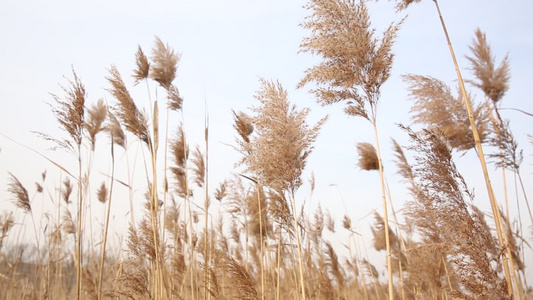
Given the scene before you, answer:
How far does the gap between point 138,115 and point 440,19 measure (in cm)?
269

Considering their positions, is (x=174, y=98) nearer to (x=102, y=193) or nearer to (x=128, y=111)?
(x=128, y=111)

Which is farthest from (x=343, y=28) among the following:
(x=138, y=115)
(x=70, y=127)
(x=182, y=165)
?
(x=182, y=165)

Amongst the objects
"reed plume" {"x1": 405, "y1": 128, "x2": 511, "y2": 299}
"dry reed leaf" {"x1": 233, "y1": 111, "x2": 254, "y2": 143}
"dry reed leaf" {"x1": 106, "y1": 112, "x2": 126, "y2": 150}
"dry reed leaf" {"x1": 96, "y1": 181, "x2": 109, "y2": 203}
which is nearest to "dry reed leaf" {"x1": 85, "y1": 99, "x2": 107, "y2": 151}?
"dry reed leaf" {"x1": 106, "y1": 112, "x2": 126, "y2": 150}

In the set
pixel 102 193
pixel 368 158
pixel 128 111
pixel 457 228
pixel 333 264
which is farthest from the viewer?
pixel 102 193

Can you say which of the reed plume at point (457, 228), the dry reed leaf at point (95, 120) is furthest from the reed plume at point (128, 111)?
the reed plume at point (457, 228)

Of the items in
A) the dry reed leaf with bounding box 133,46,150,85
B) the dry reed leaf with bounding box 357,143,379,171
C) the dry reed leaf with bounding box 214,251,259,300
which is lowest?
the dry reed leaf with bounding box 214,251,259,300

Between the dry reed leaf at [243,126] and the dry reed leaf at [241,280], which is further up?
the dry reed leaf at [243,126]

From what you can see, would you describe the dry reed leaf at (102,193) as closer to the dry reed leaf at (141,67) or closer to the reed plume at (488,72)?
the dry reed leaf at (141,67)

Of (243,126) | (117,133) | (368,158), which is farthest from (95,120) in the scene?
(368,158)

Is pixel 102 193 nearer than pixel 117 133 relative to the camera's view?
No

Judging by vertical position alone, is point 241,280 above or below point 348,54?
below

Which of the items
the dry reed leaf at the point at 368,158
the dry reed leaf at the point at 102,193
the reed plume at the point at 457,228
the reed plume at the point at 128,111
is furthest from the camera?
the dry reed leaf at the point at 102,193

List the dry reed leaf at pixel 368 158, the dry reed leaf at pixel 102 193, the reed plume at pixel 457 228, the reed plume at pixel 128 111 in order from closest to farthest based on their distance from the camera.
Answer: the reed plume at pixel 457 228 < the reed plume at pixel 128 111 < the dry reed leaf at pixel 368 158 < the dry reed leaf at pixel 102 193

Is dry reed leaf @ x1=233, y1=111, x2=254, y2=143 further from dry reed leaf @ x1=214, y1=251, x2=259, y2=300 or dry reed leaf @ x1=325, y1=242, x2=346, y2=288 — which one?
dry reed leaf @ x1=325, y1=242, x2=346, y2=288
